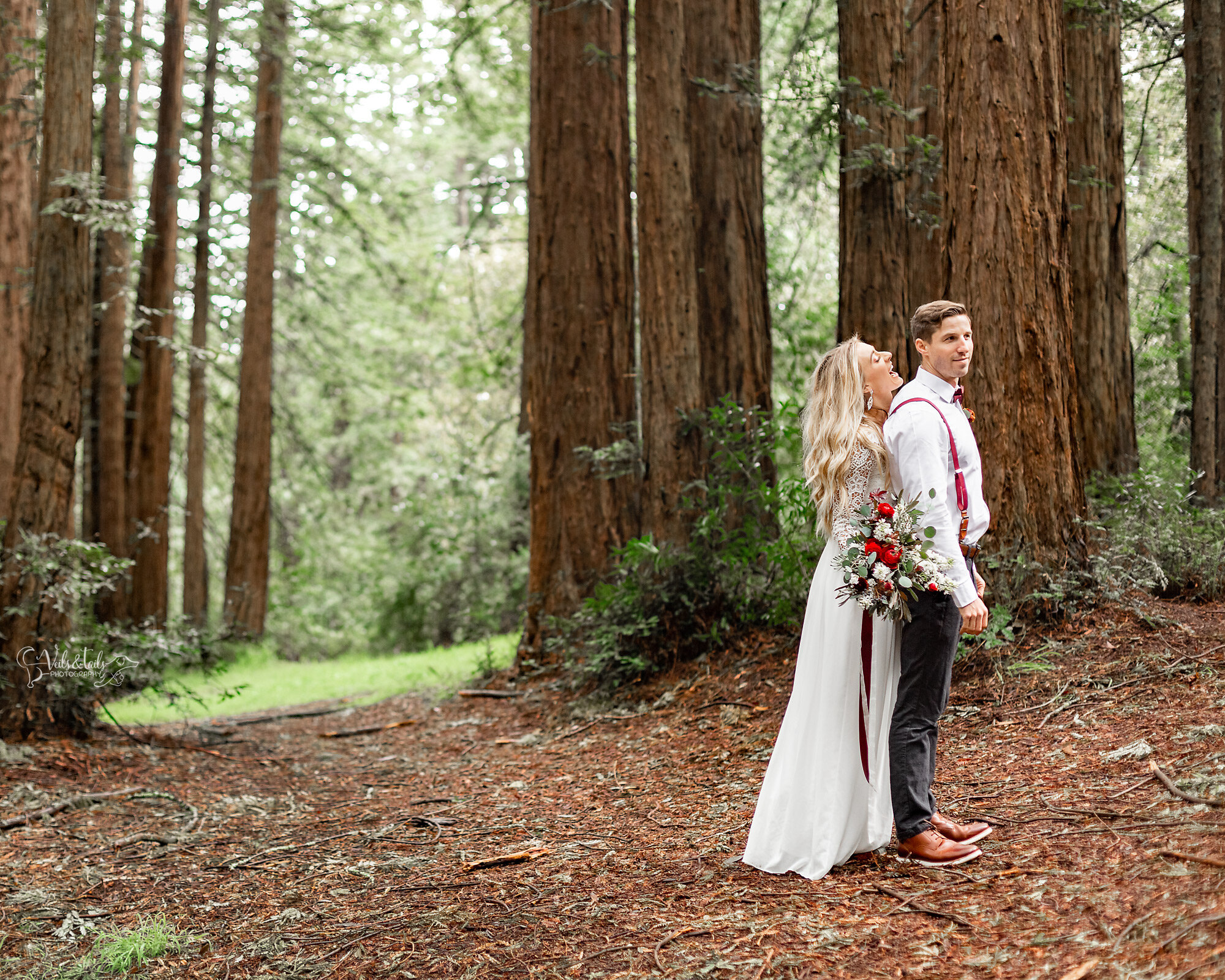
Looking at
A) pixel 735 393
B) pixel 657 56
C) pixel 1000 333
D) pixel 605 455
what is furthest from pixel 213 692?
pixel 1000 333

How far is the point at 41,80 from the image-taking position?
9.91m

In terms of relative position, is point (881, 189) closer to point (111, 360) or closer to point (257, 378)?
point (111, 360)

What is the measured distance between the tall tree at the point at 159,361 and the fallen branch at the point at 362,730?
21.4 feet

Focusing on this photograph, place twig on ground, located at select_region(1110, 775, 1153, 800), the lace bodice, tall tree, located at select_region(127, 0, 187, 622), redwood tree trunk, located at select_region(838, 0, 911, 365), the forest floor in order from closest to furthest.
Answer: the forest floor → the lace bodice → twig on ground, located at select_region(1110, 775, 1153, 800) → redwood tree trunk, located at select_region(838, 0, 911, 365) → tall tree, located at select_region(127, 0, 187, 622)

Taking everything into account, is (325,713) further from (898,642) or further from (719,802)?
(898,642)

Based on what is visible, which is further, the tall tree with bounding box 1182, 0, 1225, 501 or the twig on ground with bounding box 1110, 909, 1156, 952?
the tall tree with bounding box 1182, 0, 1225, 501

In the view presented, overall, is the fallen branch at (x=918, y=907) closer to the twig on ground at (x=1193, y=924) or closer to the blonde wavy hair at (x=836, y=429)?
the twig on ground at (x=1193, y=924)

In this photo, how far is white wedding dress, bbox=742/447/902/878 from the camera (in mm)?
4086

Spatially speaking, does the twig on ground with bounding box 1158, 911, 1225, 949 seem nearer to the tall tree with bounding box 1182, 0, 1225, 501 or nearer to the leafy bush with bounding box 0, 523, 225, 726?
the tall tree with bounding box 1182, 0, 1225, 501

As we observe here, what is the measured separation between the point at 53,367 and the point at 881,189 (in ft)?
21.7

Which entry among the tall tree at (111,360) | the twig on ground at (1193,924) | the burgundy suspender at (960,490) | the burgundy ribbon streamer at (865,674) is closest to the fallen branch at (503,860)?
the burgundy ribbon streamer at (865,674)

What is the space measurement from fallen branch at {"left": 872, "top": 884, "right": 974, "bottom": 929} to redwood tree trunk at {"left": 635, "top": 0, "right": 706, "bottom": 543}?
202 inches

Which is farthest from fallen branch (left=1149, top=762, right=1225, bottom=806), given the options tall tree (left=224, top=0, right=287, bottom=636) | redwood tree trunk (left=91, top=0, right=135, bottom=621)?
tall tree (left=224, top=0, right=287, bottom=636)

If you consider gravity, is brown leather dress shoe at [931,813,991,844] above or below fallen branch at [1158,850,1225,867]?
below
